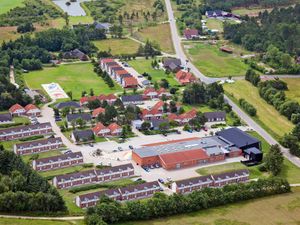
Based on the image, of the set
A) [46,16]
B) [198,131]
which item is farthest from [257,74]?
[46,16]

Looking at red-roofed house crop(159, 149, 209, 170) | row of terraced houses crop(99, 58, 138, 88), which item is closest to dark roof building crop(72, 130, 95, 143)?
red-roofed house crop(159, 149, 209, 170)

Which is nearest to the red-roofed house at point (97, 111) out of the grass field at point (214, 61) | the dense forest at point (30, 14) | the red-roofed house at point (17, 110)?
→ the red-roofed house at point (17, 110)

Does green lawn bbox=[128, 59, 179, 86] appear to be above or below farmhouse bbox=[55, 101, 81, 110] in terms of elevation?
above

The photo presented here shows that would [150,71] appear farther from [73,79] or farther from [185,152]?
[185,152]

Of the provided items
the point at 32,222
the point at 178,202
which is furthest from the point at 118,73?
the point at 32,222

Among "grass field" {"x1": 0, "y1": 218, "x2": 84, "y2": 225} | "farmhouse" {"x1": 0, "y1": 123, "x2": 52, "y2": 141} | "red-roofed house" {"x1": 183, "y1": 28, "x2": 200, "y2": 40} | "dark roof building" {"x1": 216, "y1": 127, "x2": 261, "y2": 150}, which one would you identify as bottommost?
"grass field" {"x1": 0, "y1": 218, "x2": 84, "y2": 225}

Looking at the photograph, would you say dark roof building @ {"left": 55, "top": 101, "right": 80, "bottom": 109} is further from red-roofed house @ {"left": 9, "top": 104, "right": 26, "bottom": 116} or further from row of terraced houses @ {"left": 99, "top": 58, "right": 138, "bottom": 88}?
row of terraced houses @ {"left": 99, "top": 58, "right": 138, "bottom": 88}

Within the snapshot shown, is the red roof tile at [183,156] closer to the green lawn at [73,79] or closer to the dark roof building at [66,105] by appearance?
the dark roof building at [66,105]
